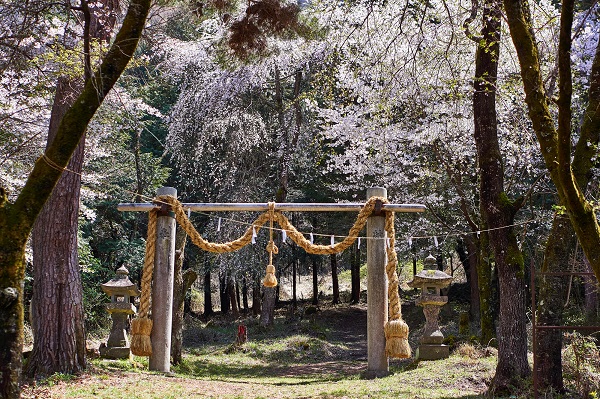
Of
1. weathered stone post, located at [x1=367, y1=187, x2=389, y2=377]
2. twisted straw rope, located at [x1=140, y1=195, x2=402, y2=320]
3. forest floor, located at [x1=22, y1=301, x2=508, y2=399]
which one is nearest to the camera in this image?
forest floor, located at [x1=22, y1=301, x2=508, y2=399]

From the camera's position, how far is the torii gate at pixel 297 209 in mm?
8578

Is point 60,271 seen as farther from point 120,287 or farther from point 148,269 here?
point 120,287

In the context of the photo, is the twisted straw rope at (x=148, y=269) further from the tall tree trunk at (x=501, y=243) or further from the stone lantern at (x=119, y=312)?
the tall tree trunk at (x=501, y=243)

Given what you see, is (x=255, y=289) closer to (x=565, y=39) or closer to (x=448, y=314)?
(x=448, y=314)

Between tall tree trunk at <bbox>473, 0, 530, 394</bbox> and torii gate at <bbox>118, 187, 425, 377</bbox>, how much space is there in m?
1.05

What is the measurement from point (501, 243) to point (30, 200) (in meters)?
5.86

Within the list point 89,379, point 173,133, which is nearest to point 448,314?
point 173,133

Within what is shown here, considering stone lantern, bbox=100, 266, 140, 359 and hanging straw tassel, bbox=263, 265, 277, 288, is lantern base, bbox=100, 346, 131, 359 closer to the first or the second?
stone lantern, bbox=100, 266, 140, 359

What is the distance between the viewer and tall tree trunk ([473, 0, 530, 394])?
26.3 feet

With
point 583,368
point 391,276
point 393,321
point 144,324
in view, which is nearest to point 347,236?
point 391,276

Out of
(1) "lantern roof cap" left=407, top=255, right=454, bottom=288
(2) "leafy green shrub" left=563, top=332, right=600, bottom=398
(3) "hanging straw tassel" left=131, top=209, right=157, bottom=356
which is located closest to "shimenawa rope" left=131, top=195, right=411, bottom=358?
(3) "hanging straw tassel" left=131, top=209, right=157, bottom=356

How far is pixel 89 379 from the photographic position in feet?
27.7

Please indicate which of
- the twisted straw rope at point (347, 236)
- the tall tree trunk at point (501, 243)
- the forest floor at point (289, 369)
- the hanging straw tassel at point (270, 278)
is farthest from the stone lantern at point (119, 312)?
the tall tree trunk at point (501, 243)

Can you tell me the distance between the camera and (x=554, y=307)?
24.2ft
